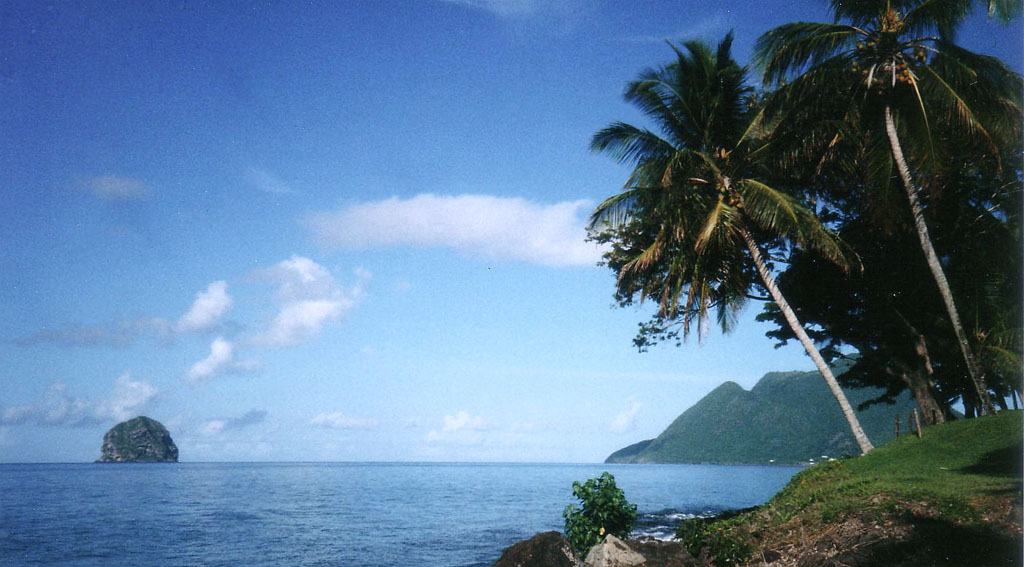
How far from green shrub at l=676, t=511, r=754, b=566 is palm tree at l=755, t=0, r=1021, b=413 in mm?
8109

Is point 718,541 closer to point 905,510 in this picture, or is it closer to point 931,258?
point 905,510

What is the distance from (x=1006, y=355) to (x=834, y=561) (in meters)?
10.0

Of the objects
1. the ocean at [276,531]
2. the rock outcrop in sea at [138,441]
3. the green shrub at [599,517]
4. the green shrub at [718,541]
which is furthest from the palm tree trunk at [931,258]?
the rock outcrop in sea at [138,441]

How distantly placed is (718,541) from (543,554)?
3312mm

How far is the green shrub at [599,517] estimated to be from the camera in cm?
1284

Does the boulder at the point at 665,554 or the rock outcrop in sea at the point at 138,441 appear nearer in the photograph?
the boulder at the point at 665,554

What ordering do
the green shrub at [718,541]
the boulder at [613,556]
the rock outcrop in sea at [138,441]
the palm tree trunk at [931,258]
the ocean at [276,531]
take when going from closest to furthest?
1. the green shrub at [718,541]
2. the boulder at [613,556]
3. the palm tree trunk at [931,258]
4. the ocean at [276,531]
5. the rock outcrop in sea at [138,441]

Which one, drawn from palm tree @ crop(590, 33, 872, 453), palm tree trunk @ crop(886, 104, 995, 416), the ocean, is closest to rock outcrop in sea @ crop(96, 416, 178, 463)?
the ocean

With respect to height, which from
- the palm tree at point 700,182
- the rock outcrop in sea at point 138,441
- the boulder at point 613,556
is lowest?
the rock outcrop in sea at point 138,441

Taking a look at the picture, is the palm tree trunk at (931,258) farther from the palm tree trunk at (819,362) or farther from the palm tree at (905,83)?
the palm tree trunk at (819,362)

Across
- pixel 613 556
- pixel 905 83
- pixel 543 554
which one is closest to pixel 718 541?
pixel 613 556

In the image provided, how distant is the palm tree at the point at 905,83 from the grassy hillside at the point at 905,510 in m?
2.52

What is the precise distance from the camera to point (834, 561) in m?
8.59

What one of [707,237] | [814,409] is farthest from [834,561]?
[814,409]
